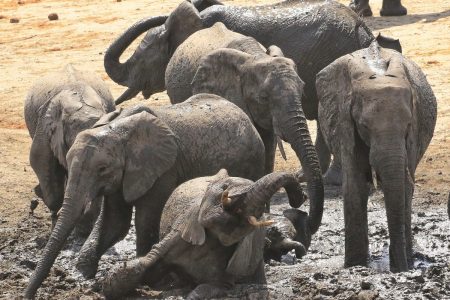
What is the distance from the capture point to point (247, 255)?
8211mm

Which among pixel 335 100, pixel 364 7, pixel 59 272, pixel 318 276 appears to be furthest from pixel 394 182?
pixel 364 7

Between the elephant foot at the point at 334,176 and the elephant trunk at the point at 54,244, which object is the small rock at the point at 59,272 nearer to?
the elephant trunk at the point at 54,244

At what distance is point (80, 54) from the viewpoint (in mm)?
17031

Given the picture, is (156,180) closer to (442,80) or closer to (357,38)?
(357,38)

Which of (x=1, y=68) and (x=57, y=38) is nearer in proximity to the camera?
(x=1, y=68)

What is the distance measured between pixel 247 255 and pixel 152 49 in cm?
449

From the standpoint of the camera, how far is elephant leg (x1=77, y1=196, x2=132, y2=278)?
9180mm

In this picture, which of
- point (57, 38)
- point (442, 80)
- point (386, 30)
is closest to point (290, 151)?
point (442, 80)

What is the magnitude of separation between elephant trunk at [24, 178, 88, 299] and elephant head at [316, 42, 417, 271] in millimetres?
1678

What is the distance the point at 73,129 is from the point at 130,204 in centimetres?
97

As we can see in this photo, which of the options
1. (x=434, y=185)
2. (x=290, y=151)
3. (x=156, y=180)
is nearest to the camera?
(x=156, y=180)

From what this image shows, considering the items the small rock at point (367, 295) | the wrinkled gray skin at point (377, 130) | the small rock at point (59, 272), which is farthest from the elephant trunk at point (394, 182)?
the small rock at point (59, 272)

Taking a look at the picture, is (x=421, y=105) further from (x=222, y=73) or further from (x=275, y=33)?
(x=275, y=33)

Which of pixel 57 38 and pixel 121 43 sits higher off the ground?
pixel 121 43
